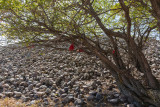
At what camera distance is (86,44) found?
2941 millimetres

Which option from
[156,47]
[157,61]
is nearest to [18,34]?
[157,61]

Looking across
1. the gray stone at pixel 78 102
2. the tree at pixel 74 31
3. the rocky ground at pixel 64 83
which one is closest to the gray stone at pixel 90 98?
the rocky ground at pixel 64 83

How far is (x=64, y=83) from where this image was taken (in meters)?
4.50

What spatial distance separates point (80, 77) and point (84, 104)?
1.69m

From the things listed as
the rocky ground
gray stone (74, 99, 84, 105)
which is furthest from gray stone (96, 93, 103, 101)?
gray stone (74, 99, 84, 105)

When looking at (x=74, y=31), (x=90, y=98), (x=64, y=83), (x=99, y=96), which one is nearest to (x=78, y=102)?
(x=90, y=98)

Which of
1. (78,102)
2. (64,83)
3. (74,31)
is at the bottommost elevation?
(78,102)

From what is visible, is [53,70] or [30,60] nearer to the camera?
[53,70]

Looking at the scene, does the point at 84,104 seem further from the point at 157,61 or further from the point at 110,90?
the point at 157,61

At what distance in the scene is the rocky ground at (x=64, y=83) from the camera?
11.4 feet

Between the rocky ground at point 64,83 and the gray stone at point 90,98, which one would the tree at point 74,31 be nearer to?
the rocky ground at point 64,83

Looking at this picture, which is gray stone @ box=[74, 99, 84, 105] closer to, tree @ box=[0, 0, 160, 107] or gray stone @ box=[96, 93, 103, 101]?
gray stone @ box=[96, 93, 103, 101]

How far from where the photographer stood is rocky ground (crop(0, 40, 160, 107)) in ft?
11.4

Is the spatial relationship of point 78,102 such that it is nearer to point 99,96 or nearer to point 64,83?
point 99,96
